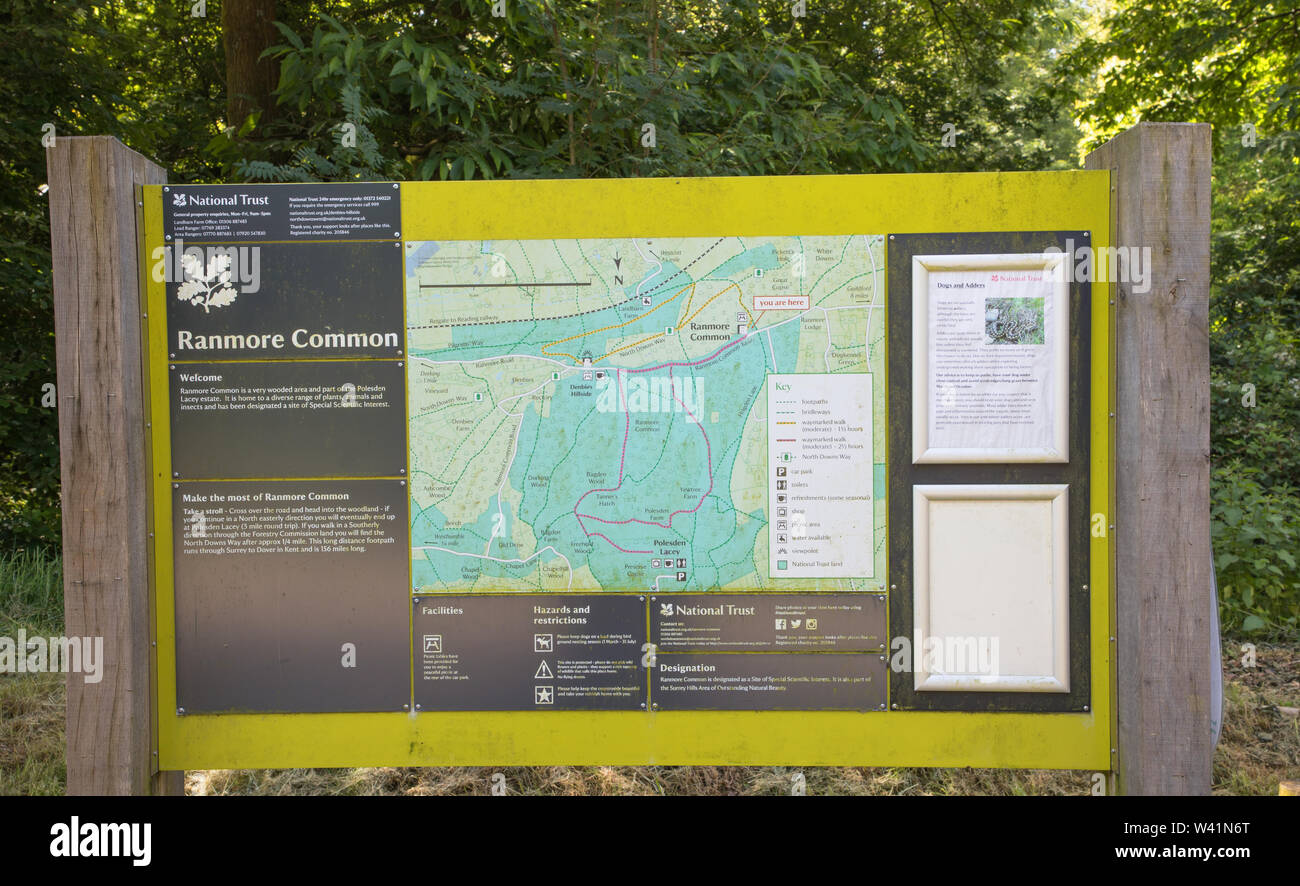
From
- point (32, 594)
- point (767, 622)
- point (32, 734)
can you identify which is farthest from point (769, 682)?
point (32, 594)

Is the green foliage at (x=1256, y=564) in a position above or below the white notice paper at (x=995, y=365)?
below

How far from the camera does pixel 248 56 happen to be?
6.18 m

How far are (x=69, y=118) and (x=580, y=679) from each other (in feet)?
21.9

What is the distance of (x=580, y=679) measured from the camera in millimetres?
3059

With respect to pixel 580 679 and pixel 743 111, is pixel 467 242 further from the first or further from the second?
pixel 743 111

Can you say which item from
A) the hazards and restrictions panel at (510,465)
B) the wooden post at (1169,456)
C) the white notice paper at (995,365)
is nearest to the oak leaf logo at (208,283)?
the hazards and restrictions panel at (510,465)

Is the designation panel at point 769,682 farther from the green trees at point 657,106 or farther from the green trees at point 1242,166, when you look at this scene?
the green trees at point 1242,166

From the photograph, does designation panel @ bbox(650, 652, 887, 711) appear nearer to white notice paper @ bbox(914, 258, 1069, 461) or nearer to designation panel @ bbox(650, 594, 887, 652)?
designation panel @ bbox(650, 594, 887, 652)

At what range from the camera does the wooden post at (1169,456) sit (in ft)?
9.50

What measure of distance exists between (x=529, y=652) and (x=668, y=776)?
1.39 meters

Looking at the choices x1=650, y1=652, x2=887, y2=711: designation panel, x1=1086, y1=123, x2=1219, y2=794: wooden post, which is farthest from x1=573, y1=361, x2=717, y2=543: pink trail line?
x1=1086, y1=123, x2=1219, y2=794: wooden post

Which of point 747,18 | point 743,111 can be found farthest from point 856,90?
point 743,111

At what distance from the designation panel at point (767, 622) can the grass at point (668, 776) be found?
1.15m

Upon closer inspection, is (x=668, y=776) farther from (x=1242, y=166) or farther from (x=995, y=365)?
(x=1242, y=166)
